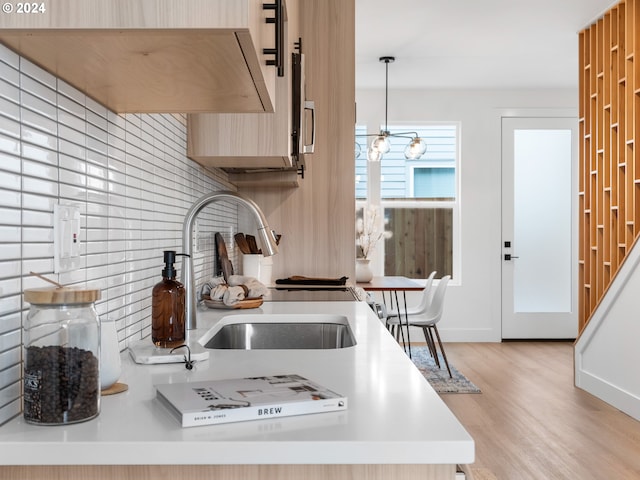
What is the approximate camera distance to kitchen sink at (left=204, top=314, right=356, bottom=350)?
192cm

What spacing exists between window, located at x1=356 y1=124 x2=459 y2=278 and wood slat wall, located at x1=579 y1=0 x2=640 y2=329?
201 cm

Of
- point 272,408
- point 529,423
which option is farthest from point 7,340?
point 529,423

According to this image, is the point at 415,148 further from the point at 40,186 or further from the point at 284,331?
the point at 40,186

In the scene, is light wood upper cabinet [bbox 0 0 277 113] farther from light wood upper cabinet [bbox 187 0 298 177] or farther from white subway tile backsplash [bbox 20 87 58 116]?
light wood upper cabinet [bbox 187 0 298 177]

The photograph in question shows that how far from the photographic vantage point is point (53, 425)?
78 centimetres

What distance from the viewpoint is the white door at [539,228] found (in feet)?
21.8

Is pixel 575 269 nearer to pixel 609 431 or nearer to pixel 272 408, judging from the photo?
pixel 609 431

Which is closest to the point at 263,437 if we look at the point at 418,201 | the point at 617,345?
the point at 617,345

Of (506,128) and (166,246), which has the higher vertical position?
(506,128)

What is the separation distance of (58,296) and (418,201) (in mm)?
6141

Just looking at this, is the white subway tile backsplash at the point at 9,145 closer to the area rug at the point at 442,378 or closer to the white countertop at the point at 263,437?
the white countertop at the point at 263,437

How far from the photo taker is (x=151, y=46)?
841mm

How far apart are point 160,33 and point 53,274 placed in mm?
437

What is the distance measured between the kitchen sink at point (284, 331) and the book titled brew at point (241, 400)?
3.23 feet
